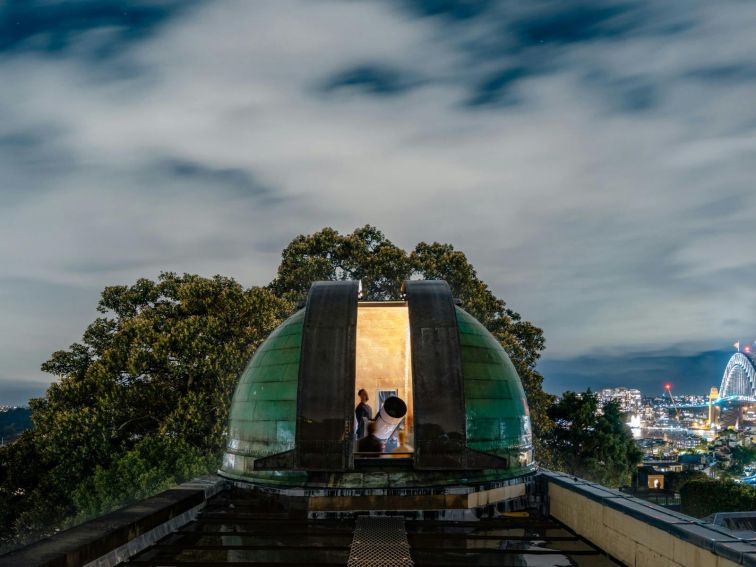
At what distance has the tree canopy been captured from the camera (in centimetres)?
2742

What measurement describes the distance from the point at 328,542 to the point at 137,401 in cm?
2229

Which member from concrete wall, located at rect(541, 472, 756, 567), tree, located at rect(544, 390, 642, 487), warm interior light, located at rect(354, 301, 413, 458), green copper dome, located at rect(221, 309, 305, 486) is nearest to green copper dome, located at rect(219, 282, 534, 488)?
green copper dome, located at rect(221, 309, 305, 486)

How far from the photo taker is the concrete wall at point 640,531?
746 centimetres

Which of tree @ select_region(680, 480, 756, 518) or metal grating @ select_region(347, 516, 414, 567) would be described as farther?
tree @ select_region(680, 480, 756, 518)

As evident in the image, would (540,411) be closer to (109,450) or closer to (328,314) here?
(109,450)

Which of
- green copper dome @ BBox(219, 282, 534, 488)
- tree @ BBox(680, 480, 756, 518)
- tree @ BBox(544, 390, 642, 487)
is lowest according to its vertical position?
tree @ BBox(680, 480, 756, 518)

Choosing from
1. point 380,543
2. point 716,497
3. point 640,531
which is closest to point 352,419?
point 380,543

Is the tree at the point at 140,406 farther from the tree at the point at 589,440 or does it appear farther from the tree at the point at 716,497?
the tree at the point at 716,497

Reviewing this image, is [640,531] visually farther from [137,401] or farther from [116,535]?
[137,401]

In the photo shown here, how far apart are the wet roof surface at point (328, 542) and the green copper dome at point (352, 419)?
0.76 meters

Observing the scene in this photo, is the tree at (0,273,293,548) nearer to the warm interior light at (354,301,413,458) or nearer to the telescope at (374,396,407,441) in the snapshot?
the warm interior light at (354,301,413,458)

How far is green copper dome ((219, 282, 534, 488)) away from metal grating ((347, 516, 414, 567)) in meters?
0.89

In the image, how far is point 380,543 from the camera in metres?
9.30

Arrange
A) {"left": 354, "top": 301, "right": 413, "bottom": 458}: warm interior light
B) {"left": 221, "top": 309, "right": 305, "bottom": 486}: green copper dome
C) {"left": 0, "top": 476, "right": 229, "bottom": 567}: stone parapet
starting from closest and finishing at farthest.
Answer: {"left": 0, "top": 476, "right": 229, "bottom": 567}: stone parapet
{"left": 221, "top": 309, "right": 305, "bottom": 486}: green copper dome
{"left": 354, "top": 301, "right": 413, "bottom": 458}: warm interior light
